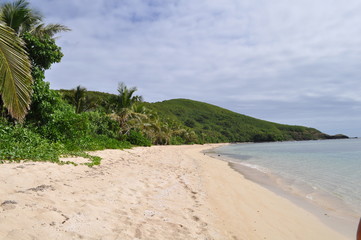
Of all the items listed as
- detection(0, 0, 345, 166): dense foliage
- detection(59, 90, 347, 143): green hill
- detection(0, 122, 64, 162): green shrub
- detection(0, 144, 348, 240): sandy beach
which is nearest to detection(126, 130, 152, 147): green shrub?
detection(0, 0, 345, 166): dense foliage

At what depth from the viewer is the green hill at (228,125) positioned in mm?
88363

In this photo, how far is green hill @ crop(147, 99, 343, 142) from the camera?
88.4m

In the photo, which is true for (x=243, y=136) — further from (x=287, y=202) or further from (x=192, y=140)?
(x=287, y=202)

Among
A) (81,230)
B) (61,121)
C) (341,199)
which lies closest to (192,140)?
(61,121)

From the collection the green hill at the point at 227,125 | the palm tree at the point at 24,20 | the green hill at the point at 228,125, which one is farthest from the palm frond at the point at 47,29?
the green hill at the point at 228,125

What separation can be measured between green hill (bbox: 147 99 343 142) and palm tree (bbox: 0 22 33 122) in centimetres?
6762

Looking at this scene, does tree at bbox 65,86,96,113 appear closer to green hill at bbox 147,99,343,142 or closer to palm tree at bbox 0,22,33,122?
palm tree at bbox 0,22,33,122

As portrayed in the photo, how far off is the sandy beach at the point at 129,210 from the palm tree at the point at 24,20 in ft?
25.9

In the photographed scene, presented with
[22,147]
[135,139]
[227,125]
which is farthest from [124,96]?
[227,125]

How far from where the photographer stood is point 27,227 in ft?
8.02

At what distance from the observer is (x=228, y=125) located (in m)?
103

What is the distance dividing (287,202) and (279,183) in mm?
2853

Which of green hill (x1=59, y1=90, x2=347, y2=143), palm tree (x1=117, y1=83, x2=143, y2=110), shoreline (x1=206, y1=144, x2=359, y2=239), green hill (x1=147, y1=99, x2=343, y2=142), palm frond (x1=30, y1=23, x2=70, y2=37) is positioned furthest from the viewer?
green hill (x1=147, y1=99, x2=343, y2=142)

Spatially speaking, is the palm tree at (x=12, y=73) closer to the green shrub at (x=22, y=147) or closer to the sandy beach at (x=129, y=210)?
the green shrub at (x=22, y=147)
